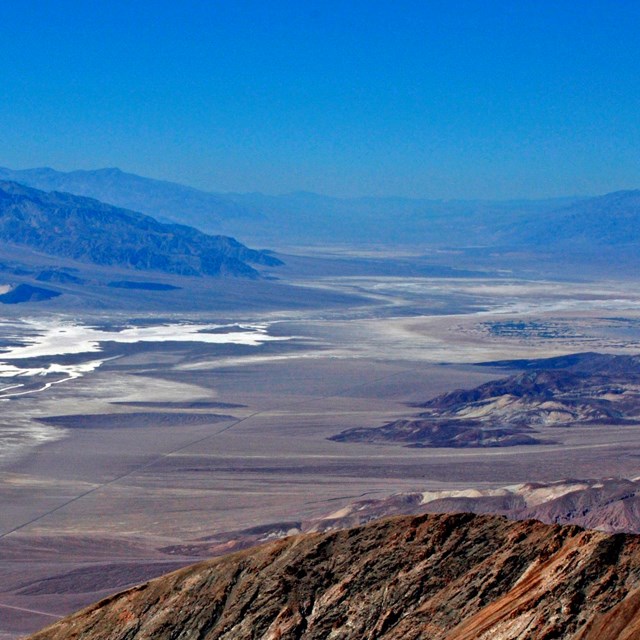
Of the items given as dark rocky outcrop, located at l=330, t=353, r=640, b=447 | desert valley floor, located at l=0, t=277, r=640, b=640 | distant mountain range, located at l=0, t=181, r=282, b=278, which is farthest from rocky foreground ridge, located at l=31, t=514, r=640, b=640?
distant mountain range, located at l=0, t=181, r=282, b=278

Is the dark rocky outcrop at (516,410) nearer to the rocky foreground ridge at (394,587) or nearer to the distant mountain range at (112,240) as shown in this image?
the rocky foreground ridge at (394,587)

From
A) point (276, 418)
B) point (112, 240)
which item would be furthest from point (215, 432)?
point (112, 240)

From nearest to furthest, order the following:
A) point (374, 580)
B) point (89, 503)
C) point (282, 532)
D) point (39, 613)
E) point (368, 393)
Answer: point (374, 580), point (39, 613), point (282, 532), point (89, 503), point (368, 393)

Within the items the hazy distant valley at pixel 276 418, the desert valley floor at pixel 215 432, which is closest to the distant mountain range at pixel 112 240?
the hazy distant valley at pixel 276 418

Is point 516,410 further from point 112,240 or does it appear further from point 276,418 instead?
point 112,240

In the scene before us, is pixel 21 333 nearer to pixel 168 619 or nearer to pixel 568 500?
pixel 568 500

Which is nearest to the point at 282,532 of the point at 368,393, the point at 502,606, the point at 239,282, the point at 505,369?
the point at 502,606

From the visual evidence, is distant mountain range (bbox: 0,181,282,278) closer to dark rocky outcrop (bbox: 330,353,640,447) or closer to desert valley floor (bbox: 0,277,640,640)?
desert valley floor (bbox: 0,277,640,640)
